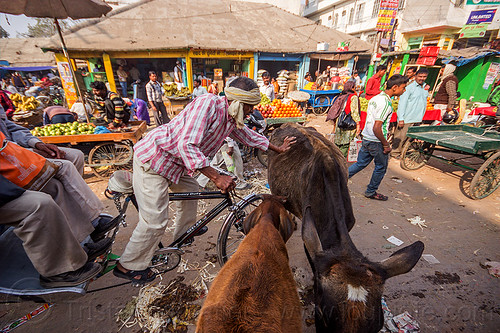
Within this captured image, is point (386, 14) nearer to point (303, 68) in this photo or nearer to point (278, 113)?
point (303, 68)

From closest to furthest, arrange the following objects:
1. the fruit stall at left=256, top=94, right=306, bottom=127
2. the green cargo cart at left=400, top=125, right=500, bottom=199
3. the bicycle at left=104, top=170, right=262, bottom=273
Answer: the bicycle at left=104, top=170, right=262, bottom=273
the green cargo cart at left=400, top=125, right=500, bottom=199
the fruit stall at left=256, top=94, right=306, bottom=127

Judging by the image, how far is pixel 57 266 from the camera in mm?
Result: 1959

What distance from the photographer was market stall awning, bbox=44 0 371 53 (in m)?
13.2

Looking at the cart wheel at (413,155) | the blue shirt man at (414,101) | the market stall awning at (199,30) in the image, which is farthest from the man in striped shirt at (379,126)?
the market stall awning at (199,30)

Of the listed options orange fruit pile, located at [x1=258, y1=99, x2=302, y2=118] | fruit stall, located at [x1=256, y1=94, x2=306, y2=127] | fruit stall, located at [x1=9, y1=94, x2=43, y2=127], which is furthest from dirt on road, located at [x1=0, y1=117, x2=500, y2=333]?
fruit stall, located at [x1=9, y1=94, x2=43, y2=127]

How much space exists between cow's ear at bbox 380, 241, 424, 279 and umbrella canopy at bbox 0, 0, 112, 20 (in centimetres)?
748

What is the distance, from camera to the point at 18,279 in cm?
202

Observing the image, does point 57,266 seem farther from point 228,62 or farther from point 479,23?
point 479,23

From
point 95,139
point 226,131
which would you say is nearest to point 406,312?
point 226,131

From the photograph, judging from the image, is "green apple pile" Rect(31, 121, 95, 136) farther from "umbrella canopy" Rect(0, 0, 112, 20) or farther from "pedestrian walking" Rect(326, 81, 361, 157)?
"pedestrian walking" Rect(326, 81, 361, 157)

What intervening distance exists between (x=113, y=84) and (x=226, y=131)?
1500cm

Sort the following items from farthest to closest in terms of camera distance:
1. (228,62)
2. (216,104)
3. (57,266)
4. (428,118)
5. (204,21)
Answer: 1. (228,62)
2. (204,21)
3. (428,118)
4. (216,104)
5. (57,266)

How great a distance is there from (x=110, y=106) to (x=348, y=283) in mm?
6851

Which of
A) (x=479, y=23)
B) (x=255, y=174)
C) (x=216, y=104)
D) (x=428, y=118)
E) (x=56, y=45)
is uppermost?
(x=479, y=23)
